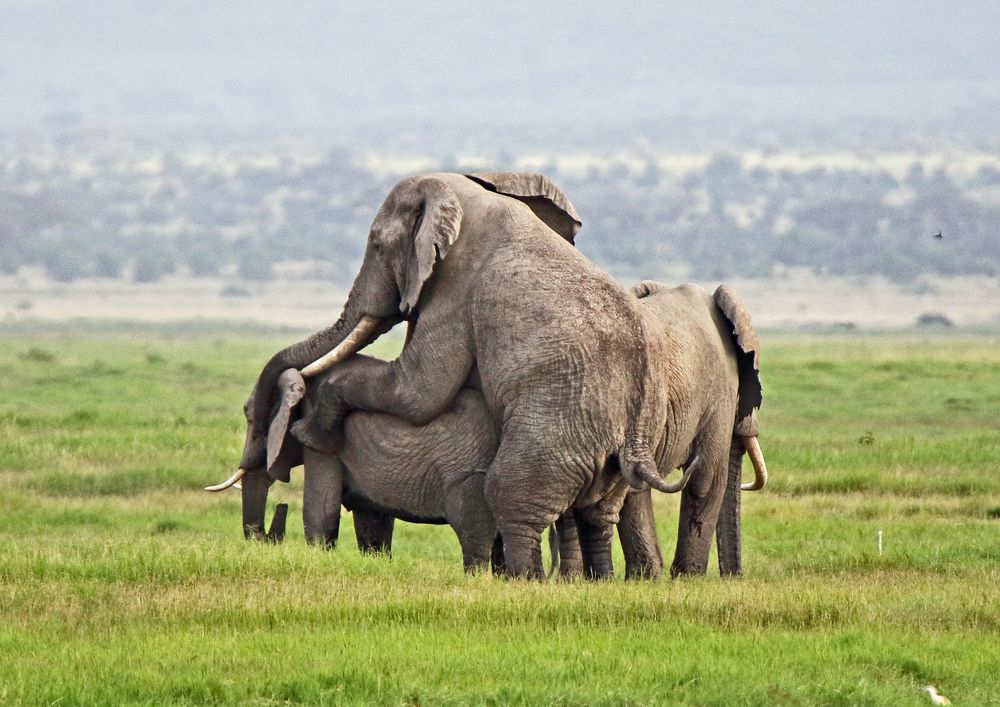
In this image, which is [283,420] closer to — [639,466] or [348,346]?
[348,346]

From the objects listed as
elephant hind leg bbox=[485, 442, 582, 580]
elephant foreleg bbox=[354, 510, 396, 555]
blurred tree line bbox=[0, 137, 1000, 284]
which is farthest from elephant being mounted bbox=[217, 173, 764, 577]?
blurred tree line bbox=[0, 137, 1000, 284]

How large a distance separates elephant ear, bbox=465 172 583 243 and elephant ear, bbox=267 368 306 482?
1.87m

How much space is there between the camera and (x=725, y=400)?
43.4 feet

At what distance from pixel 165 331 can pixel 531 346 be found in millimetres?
83923

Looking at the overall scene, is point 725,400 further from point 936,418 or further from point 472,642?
point 936,418

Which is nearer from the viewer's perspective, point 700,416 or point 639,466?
point 639,466

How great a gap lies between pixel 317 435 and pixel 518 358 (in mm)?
1922

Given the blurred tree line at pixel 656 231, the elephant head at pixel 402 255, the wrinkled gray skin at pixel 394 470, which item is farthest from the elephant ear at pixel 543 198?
the blurred tree line at pixel 656 231

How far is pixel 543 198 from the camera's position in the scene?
13875 mm

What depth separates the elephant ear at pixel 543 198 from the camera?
13.7 m

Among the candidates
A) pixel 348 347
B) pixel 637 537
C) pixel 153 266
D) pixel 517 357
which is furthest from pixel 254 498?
pixel 153 266

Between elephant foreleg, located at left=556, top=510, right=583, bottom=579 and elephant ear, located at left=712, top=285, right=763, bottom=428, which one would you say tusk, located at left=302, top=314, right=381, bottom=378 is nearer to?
elephant foreleg, located at left=556, top=510, right=583, bottom=579

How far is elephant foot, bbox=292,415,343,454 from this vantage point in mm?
13406

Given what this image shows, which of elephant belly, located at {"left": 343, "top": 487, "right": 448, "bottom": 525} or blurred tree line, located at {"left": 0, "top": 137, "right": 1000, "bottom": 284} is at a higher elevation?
elephant belly, located at {"left": 343, "top": 487, "right": 448, "bottom": 525}
